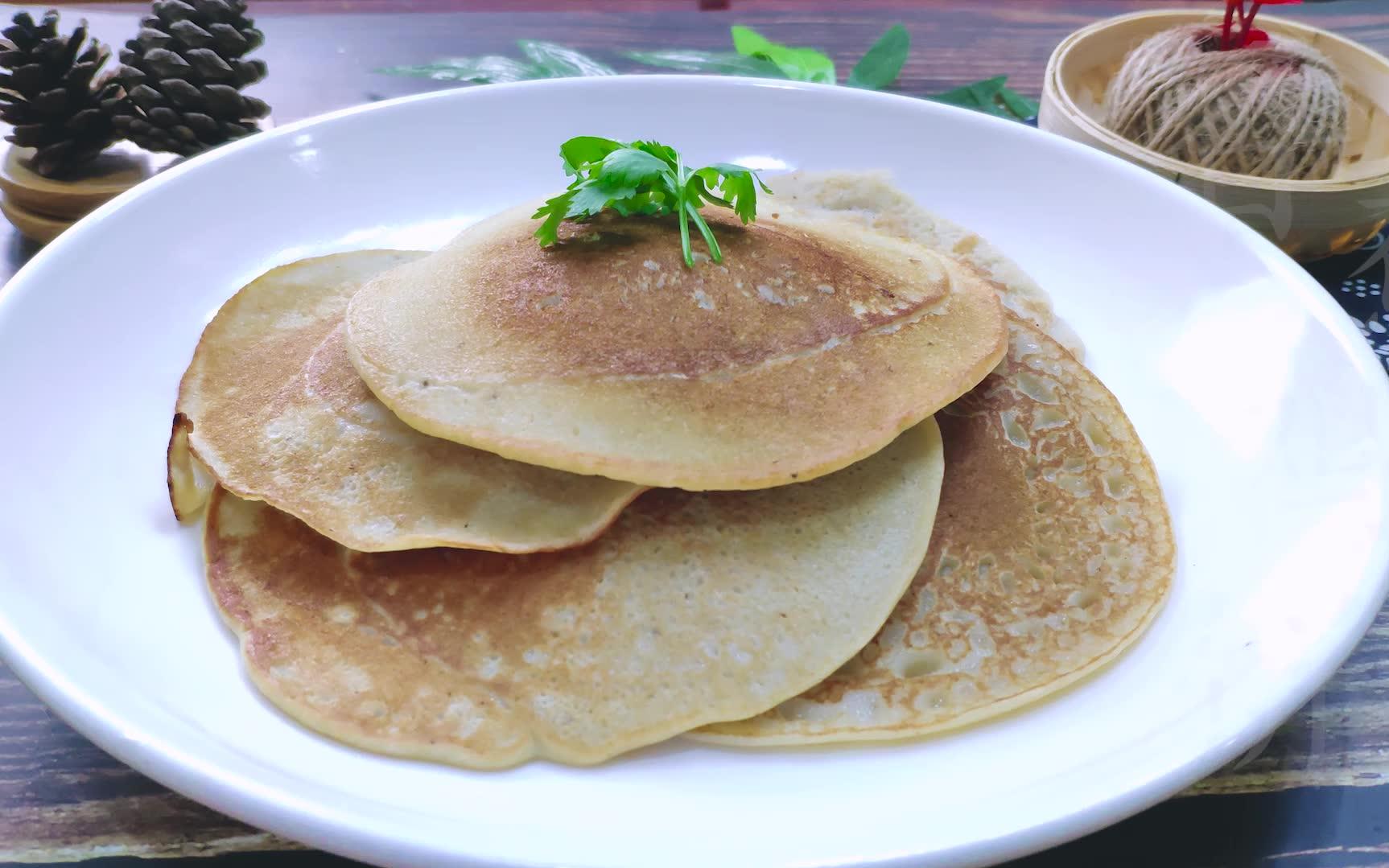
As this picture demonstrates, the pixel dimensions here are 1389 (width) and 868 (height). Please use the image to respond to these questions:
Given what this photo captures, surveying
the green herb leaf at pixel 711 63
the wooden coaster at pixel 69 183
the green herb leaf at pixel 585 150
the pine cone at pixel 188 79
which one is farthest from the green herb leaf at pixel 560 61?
the green herb leaf at pixel 585 150

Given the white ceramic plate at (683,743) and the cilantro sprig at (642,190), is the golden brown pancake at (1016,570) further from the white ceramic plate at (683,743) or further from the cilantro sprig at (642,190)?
the cilantro sprig at (642,190)

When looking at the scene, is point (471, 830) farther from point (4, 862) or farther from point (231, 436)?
point (231, 436)

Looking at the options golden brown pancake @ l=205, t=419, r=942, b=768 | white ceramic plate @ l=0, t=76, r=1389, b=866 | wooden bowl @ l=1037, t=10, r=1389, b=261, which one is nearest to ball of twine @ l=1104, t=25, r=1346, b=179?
wooden bowl @ l=1037, t=10, r=1389, b=261

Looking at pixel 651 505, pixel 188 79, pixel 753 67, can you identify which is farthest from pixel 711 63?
pixel 651 505

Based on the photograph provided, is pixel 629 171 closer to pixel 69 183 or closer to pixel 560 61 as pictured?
pixel 69 183

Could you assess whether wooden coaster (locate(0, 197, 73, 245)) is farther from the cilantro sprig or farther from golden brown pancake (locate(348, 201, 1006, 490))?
the cilantro sprig

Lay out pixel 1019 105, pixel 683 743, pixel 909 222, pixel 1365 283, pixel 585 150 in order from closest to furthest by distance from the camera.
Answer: pixel 683 743
pixel 585 150
pixel 909 222
pixel 1365 283
pixel 1019 105

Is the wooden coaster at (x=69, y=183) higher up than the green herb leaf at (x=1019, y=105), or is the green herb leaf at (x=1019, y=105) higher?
the wooden coaster at (x=69, y=183)
